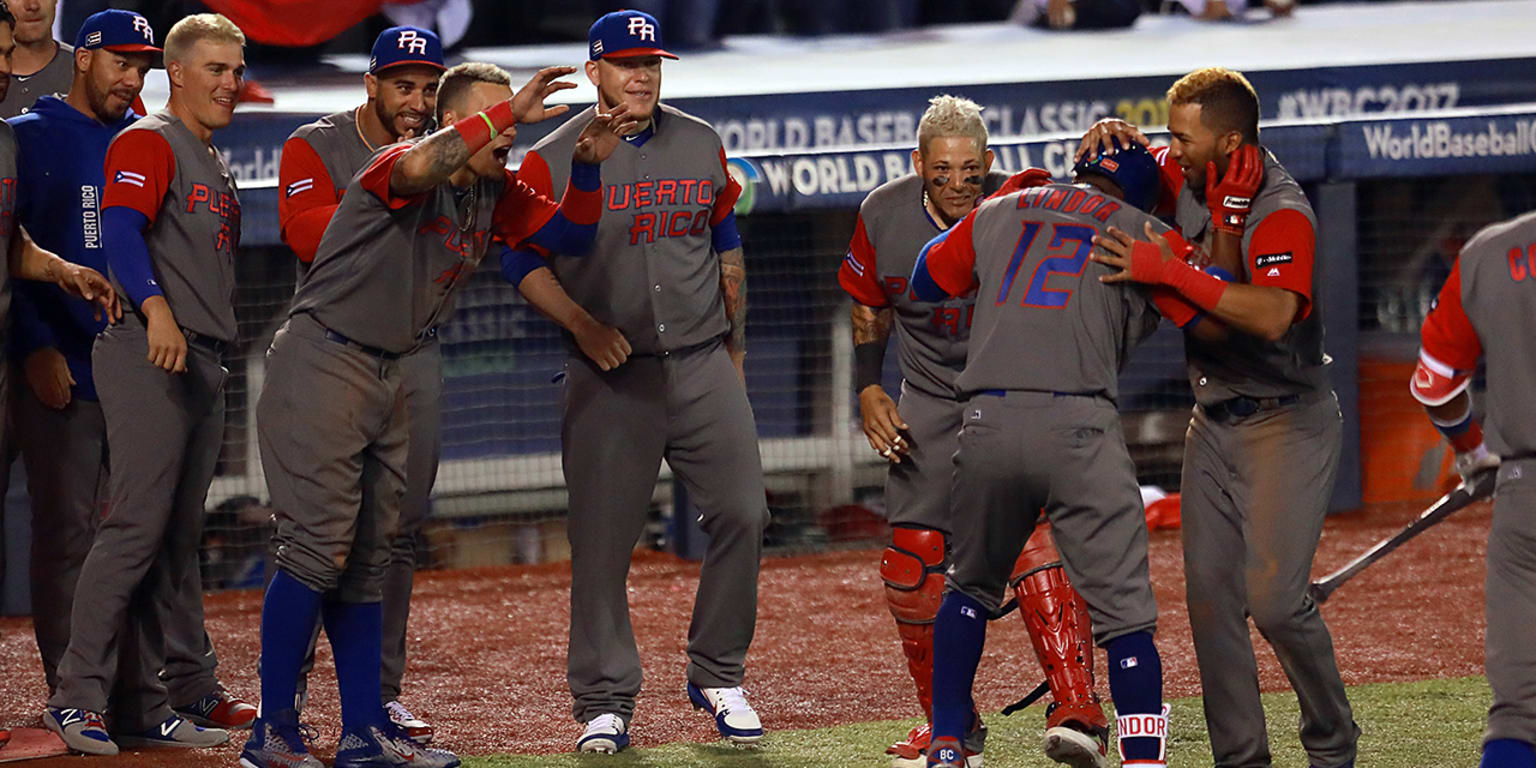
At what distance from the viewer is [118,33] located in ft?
15.9

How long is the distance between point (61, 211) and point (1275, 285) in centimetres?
316

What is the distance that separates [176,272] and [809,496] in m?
4.04

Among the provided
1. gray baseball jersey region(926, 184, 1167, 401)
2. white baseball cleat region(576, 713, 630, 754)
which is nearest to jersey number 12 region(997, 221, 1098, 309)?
gray baseball jersey region(926, 184, 1167, 401)

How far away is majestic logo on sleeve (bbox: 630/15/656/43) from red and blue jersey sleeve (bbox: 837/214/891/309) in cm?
71

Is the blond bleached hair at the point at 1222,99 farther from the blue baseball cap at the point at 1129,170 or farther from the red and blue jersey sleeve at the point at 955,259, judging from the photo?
the red and blue jersey sleeve at the point at 955,259

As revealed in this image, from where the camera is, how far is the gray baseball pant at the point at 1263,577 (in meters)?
4.20

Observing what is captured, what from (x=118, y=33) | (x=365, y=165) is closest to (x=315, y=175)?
(x=365, y=165)

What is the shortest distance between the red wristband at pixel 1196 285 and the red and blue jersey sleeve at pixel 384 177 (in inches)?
67.5

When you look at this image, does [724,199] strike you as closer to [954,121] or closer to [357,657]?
[954,121]

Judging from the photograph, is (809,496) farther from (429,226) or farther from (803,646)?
(429,226)

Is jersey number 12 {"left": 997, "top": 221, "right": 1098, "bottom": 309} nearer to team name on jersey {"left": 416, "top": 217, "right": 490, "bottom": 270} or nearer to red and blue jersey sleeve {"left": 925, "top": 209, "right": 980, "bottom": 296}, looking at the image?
red and blue jersey sleeve {"left": 925, "top": 209, "right": 980, "bottom": 296}

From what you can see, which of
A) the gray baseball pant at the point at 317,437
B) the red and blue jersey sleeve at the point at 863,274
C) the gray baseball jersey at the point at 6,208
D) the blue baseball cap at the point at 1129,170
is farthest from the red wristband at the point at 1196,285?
the gray baseball jersey at the point at 6,208

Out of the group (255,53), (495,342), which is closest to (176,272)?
(495,342)

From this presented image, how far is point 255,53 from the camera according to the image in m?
9.30
